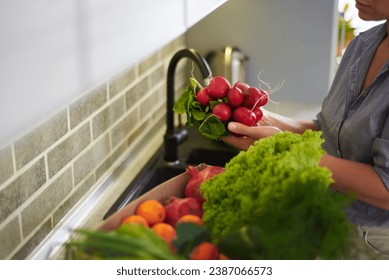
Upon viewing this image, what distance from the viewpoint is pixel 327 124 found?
1343 mm

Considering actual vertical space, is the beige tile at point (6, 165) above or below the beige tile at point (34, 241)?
above

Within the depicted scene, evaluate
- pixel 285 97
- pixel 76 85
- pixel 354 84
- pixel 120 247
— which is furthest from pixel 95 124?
pixel 120 247

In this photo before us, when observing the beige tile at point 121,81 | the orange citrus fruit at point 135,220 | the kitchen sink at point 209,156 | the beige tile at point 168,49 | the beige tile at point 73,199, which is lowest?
the kitchen sink at point 209,156

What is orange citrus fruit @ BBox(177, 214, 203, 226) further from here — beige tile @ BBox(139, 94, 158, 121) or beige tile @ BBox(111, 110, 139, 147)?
beige tile @ BBox(139, 94, 158, 121)

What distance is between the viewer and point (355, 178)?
3.57 ft

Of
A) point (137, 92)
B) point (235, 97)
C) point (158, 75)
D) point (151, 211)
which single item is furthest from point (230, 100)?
point (158, 75)

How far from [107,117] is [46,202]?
408mm

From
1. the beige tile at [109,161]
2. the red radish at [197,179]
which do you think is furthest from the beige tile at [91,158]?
the red radish at [197,179]

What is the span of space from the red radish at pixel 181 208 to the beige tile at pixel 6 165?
1.15 ft

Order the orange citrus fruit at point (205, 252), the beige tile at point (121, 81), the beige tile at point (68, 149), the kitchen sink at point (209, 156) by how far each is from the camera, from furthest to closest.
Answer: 1. the kitchen sink at point (209, 156)
2. the beige tile at point (121, 81)
3. the beige tile at point (68, 149)
4. the orange citrus fruit at point (205, 252)

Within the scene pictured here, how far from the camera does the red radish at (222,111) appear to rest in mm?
1158

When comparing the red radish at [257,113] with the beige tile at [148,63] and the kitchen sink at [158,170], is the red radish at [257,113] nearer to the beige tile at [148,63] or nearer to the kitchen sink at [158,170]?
the kitchen sink at [158,170]

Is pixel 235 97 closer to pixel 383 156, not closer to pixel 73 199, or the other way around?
pixel 383 156
